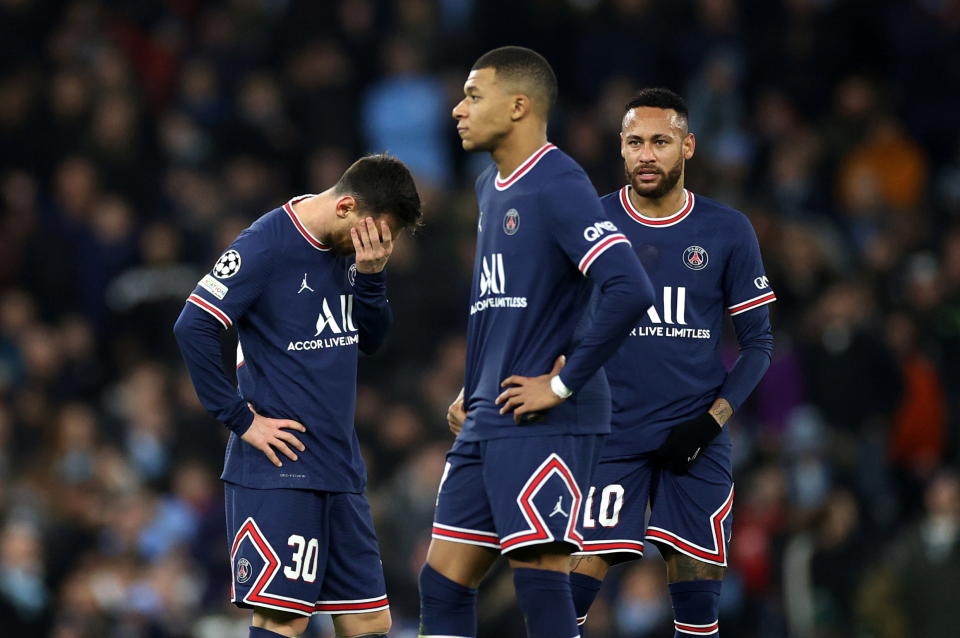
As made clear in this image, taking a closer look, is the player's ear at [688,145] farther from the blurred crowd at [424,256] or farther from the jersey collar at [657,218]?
the blurred crowd at [424,256]

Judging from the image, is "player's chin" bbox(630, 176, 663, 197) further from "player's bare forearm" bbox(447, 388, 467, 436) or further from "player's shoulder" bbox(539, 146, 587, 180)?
"player's bare forearm" bbox(447, 388, 467, 436)

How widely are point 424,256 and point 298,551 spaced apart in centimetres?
765

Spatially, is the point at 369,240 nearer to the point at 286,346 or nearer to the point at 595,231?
the point at 286,346

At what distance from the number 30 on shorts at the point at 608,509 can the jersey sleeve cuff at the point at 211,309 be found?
169cm

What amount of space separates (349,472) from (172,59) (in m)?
10.5

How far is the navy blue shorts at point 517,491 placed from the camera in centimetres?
616

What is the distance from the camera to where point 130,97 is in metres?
15.5

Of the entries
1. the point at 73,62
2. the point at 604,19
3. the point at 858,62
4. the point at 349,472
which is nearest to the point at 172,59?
the point at 73,62

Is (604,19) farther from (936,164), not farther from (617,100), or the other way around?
(936,164)

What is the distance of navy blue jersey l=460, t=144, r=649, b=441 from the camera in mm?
6152

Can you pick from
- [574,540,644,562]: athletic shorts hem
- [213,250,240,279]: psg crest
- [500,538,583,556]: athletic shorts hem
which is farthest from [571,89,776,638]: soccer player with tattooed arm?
[213,250,240,279]: psg crest

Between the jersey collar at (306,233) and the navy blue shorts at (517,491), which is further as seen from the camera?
the jersey collar at (306,233)

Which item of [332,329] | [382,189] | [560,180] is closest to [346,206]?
[382,189]

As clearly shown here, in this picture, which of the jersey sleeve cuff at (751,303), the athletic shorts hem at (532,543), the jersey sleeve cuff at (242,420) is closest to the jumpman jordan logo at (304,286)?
the jersey sleeve cuff at (242,420)
